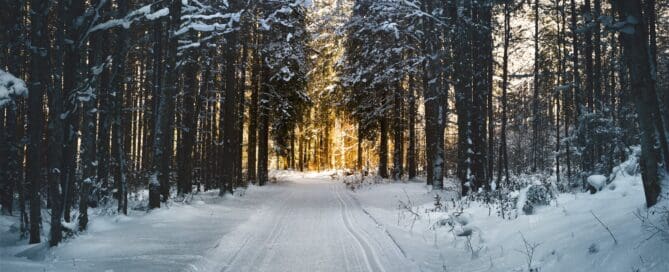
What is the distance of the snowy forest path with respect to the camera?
24.1 ft

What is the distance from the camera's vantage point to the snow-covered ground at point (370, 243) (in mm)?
5867

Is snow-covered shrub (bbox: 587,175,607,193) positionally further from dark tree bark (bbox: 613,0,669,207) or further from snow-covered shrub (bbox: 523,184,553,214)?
dark tree bark (bbox: 613,0,669,207)

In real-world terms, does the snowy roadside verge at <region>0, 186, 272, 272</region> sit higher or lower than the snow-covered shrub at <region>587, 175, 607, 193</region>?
lower

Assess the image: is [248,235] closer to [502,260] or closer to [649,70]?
Result: [502,260]

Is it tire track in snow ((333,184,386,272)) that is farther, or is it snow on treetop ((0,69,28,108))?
snow on treetop ((0,69,28,108))

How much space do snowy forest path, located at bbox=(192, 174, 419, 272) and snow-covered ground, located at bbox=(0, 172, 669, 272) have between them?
0.02m

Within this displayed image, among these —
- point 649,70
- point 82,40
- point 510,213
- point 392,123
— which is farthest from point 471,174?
point 392,123

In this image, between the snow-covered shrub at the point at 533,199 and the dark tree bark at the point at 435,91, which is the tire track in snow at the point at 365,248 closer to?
the snow-covered shrub at the point at 533,199

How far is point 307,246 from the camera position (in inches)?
354

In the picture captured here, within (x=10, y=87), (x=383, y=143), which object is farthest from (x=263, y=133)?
(x=10, y=87)

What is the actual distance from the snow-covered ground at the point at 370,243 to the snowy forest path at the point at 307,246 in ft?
0.07

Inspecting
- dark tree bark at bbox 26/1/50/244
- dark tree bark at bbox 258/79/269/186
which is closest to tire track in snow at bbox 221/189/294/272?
dark tree bark at bbox 26/1/50/244

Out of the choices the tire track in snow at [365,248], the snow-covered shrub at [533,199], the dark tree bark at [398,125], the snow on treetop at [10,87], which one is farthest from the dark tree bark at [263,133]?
the snow-covered shrub at [533,199]

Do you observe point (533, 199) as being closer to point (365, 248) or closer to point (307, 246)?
point (365, 248)
